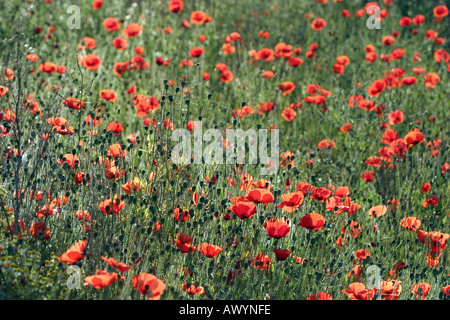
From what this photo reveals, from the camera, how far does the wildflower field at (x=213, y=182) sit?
2.43m

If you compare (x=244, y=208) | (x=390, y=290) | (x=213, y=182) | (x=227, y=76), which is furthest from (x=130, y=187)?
(x=227, y=76)

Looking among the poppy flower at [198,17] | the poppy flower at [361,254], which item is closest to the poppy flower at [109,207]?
the poppy flower at [361,254]

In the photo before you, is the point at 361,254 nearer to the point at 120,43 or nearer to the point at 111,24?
the point at 120,43

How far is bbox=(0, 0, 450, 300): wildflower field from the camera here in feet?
7.98

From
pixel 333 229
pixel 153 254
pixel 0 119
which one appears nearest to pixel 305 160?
pixel 333 229

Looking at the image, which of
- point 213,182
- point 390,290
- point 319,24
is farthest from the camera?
point 319,24

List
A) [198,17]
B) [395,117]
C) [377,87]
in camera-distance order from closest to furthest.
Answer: [395,117]
[377,87]
[198,17]

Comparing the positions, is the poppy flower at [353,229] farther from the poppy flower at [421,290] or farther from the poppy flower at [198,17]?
the poppy flower at [198,17]

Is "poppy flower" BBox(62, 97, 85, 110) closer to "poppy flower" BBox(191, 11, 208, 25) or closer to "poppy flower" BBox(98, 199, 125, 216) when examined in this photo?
"poppy flower" BBox(98, 199, 125, 216)

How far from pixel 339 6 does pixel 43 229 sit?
5.71 metres

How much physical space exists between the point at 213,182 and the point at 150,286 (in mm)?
963

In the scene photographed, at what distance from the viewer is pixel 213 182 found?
2949 millimetres

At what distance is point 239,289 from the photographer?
252 cm
